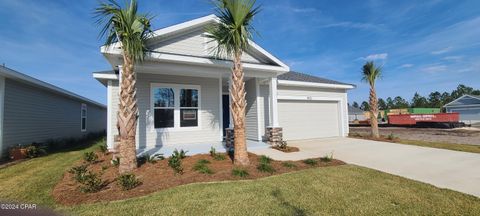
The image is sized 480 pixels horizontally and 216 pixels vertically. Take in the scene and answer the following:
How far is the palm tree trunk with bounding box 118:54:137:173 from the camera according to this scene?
6352 millimetres

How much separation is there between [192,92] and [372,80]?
10.2m

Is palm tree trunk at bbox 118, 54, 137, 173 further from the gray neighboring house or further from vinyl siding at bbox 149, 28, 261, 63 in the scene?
the gray neighboring house

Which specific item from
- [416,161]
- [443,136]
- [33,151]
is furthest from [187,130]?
[443,136]

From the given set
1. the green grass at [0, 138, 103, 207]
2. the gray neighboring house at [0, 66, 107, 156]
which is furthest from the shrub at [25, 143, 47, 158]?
the green grass at [0, 138, 103, 207]

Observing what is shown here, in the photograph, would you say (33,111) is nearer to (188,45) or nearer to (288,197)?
(188,45)

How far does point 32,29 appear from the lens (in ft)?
40.2

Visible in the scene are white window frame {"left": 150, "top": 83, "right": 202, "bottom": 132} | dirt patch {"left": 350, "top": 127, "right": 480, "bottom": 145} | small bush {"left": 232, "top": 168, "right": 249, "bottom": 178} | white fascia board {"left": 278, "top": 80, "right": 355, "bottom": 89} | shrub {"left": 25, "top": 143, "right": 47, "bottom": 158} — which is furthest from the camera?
dirt patch {"left": 350, "top": 127, "right": 480, "bottom": 145}

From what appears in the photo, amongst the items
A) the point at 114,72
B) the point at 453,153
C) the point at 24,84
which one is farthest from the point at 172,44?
the point at 453,153

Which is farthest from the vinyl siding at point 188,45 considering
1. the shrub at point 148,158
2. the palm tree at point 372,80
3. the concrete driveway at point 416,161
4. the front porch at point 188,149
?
the palm tree at point 372,80

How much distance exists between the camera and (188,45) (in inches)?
403

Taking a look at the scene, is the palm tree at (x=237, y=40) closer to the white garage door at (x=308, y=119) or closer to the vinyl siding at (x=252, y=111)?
the vinyl siding at (x=252, y=111)

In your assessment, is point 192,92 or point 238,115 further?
point 192,92

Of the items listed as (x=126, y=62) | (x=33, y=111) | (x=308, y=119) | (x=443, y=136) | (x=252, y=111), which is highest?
(x=126, y=62)

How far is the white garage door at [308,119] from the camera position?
508 inches
